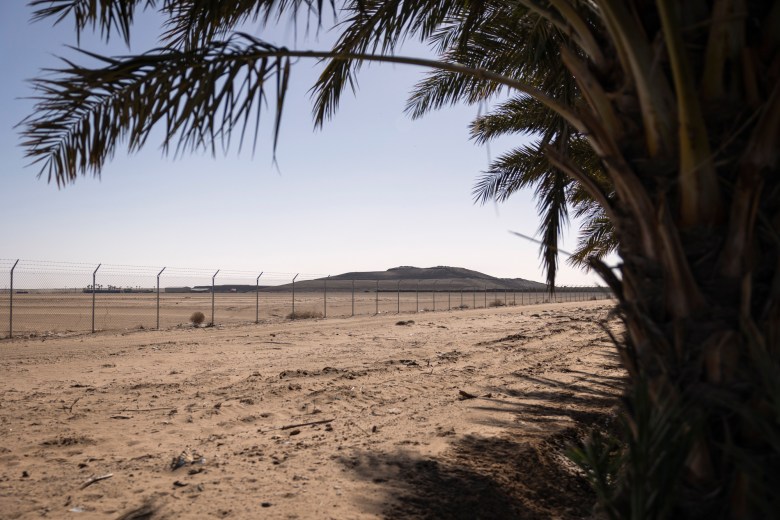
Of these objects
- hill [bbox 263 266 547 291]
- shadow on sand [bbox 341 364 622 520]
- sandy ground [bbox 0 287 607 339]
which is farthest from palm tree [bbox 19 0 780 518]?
hill [bbox 263 266 547 291]

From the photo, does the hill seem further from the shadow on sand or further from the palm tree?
the palm tree

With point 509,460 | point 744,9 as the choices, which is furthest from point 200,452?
point 744,9

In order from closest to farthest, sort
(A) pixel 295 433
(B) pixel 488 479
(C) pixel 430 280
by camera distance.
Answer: (B) pixel 488 479, (A) pixel 295 433, (C) pixel 430 280

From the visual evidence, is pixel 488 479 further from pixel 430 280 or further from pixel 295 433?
pixel 430 280

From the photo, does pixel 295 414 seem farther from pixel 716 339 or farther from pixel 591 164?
pixel 591 164

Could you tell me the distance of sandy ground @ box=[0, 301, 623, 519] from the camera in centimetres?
420

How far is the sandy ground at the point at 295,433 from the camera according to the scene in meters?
4.20

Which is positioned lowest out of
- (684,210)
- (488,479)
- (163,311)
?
(163,311)

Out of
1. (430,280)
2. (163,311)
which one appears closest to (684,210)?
(163,311)

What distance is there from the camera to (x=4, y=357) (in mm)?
11273

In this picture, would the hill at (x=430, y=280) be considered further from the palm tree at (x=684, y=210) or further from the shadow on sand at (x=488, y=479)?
the palm tree at (x=684, y=210)

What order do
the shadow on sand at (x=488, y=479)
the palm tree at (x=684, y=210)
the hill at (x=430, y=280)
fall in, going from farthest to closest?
the hill at (x=430, y=280), the shadow on sand at (x=488, y=479), the palm tree at (x=684, y=210)

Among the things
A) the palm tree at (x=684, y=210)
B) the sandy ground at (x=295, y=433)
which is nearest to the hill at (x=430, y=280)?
the sandy ground at (x=295, y=433)

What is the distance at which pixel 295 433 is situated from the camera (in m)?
5.89
